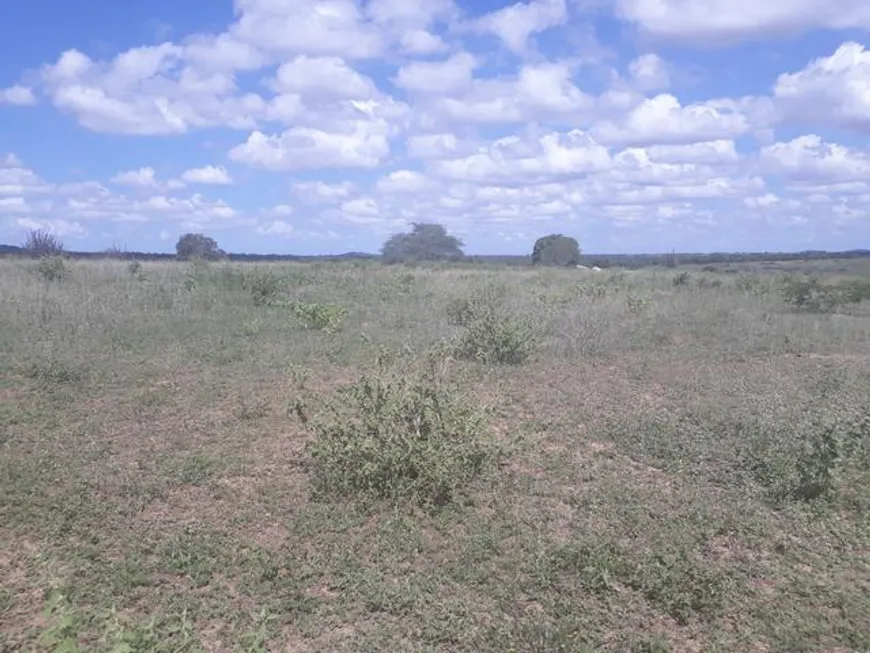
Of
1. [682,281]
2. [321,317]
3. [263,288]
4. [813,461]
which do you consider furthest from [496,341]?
[682,281]

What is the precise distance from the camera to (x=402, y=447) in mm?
5027

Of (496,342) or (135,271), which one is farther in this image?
(135,271)

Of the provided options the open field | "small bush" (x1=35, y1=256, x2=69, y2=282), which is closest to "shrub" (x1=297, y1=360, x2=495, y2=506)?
the open field

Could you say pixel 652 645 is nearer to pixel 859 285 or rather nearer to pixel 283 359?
pixel 283 359

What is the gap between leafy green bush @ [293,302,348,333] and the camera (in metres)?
11.1

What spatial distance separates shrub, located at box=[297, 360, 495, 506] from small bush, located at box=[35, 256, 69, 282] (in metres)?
12.1

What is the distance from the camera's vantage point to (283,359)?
8.77 m

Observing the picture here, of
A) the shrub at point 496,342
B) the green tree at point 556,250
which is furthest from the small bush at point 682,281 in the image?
the green tree at point 556,250

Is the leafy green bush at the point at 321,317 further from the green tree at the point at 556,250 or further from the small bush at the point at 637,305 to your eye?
the green tree at the point at 556,250

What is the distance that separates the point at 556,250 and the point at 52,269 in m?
31.4

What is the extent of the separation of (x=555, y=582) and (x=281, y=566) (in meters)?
1.50

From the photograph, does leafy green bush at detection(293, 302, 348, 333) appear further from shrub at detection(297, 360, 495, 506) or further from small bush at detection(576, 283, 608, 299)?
small bush at detection(576, 283, 608, 299)

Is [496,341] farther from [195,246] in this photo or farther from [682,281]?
[195,246]

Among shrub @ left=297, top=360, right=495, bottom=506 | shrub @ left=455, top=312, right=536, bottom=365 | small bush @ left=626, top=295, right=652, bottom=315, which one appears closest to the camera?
shrub @ left=297, top=360, right=495, bottom=506
